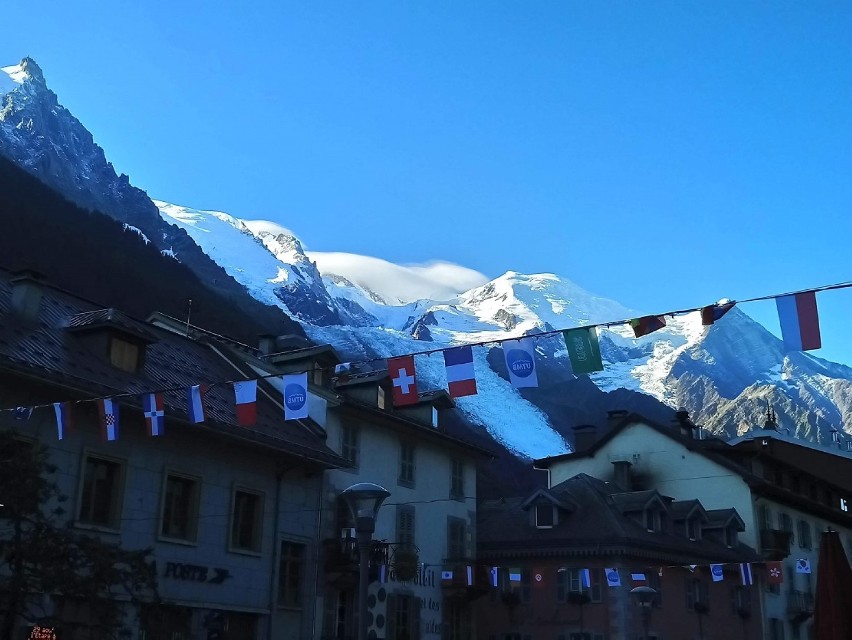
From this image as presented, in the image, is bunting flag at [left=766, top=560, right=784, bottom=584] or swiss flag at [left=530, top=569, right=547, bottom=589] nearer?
swiss flag at [left=530, top=569, right=547, bottom=589]

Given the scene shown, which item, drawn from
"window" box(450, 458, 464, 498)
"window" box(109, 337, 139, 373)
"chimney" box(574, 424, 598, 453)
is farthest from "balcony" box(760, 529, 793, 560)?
"window" box(109, 337, 139, 373)

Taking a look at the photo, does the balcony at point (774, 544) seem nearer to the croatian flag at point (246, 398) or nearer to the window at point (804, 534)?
the window at point (804, 534)

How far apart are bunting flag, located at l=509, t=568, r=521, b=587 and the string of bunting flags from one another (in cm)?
1744

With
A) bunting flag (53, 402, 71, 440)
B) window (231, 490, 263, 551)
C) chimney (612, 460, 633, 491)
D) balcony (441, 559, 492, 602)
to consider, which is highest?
chimney (612, 460, 633, 491)

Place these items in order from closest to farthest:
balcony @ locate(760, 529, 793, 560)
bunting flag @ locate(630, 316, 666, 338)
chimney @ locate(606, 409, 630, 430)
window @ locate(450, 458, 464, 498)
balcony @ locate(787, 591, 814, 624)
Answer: bunting flag @ locate(630, 316, 666, 338) < window @ locate(450, 458, 464, 498) < balcony @ locate(760, 529, 793, 560) < balcony @ locate(787, 591, 814, 624) < chimney @ locate(606, 409, 630, 430)

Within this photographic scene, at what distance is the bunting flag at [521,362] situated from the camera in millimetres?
18109

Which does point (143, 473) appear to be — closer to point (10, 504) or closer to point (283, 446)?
point (283, 446)

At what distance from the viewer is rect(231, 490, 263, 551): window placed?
88.3 ft

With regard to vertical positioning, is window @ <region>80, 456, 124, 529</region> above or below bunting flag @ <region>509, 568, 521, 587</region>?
above

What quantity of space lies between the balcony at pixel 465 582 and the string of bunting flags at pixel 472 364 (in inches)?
649

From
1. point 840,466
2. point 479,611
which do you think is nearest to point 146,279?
point 840,466

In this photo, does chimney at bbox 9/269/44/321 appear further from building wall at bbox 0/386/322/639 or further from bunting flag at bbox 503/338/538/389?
bunting flag at bbox 503/338/538/389

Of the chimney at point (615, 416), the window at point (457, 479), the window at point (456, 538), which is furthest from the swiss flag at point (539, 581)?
the chimney at point (615, 416)

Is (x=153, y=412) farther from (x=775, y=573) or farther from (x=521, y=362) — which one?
(x=775, y=573)
